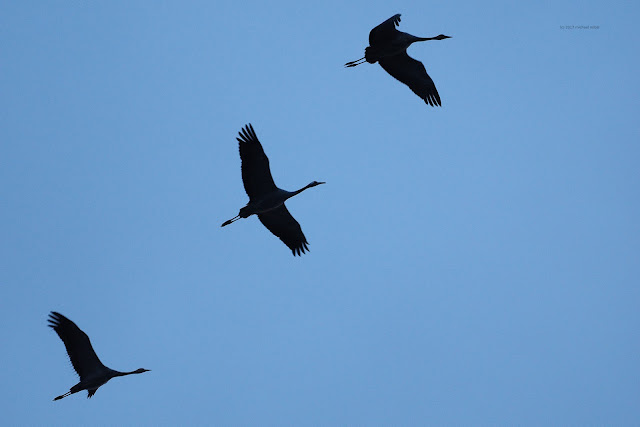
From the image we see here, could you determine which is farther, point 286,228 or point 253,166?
point 286,228

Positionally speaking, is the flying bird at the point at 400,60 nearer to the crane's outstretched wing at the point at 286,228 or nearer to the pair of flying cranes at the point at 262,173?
the pair of flying cranes at the point at 262,173

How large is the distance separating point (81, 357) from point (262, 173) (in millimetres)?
5023

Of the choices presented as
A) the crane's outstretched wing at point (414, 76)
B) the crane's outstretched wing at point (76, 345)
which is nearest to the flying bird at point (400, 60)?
the crane's outstretched wing at point (414, 76)

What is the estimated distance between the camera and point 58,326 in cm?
1873

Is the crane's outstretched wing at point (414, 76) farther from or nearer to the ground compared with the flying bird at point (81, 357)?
farther from the ground

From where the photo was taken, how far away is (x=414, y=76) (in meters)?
20.0

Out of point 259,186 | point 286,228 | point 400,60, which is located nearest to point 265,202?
point 259,186

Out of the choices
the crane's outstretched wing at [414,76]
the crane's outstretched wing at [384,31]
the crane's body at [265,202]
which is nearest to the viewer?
the crane's outstretched wing at [384,31]

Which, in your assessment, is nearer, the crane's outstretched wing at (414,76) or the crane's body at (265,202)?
the crane's body at (265,202)

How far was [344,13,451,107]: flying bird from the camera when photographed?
62.3 feet

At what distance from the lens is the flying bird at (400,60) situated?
1900 cm

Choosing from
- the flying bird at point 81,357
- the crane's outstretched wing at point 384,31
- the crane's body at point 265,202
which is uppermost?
the crane's outstretched wing at point 384,31

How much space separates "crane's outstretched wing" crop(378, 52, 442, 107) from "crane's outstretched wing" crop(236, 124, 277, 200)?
309cm

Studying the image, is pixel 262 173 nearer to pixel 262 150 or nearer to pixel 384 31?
pixel 262 150
